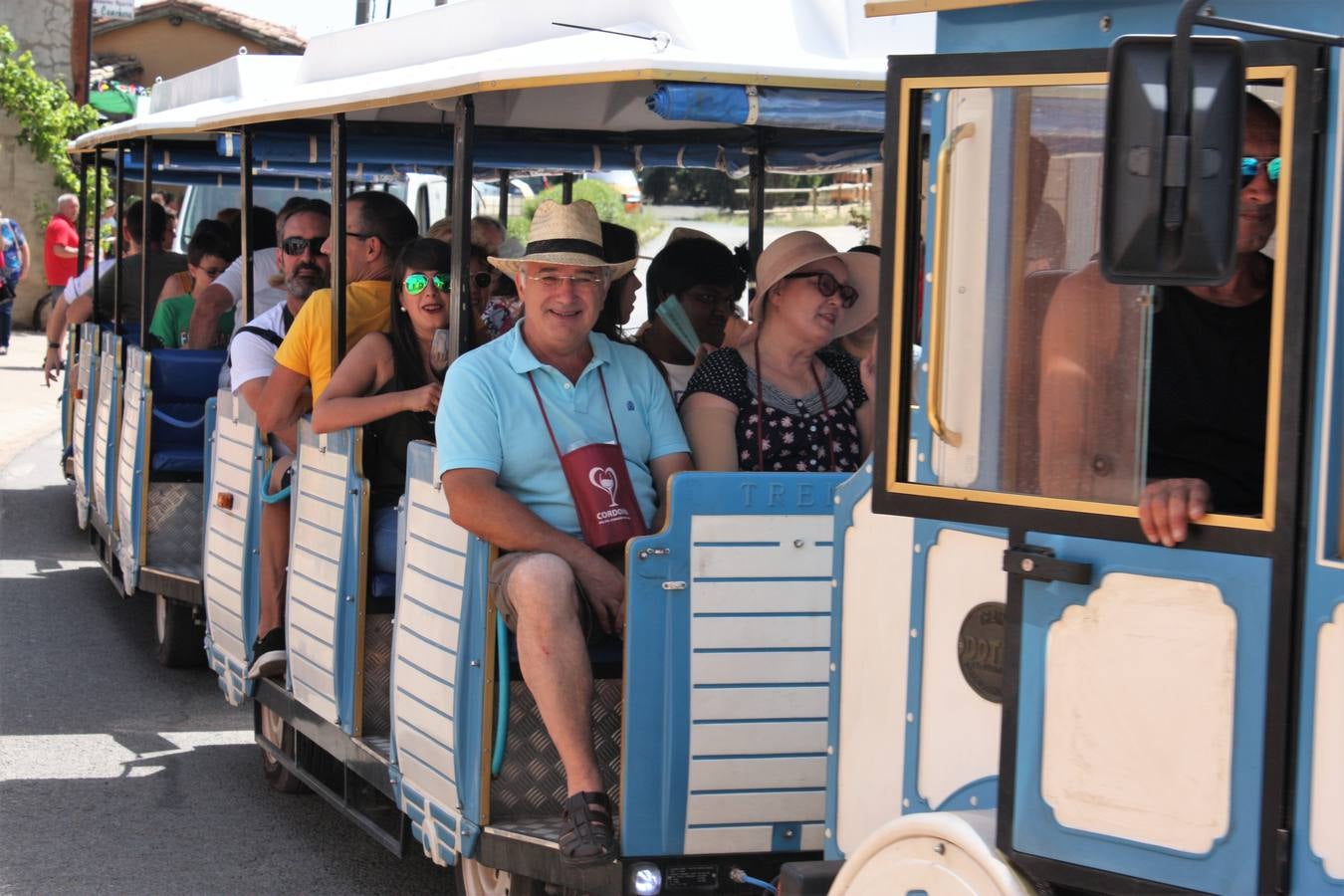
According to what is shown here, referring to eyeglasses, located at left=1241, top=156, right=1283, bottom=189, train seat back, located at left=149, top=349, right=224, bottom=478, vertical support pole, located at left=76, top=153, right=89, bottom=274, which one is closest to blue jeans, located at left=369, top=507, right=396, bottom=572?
train seat back, located at left=149, top=349, right=224, bottom=478

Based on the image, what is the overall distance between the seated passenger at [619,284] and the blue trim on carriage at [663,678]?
1337 millimetres

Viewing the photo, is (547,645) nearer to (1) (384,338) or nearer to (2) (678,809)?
(2) (678,809)

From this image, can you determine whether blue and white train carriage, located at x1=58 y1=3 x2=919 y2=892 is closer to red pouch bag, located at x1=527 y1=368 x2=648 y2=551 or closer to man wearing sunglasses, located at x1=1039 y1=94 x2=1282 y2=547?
red pouch bag, located at x1=527 y1=368 x2=648 y2=551

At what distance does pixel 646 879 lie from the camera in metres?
4.04

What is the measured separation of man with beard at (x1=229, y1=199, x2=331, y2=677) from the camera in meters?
6.29

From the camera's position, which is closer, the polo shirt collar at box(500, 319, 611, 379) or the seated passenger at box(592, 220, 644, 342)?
the polo shirt collar at box(500, 319, 611, 379)

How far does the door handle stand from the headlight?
60.4 inches

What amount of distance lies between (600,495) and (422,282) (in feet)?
4.46

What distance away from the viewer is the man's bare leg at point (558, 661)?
409cm

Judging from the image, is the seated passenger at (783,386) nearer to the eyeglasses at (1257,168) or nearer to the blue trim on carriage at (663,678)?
the blue trim on carriage at (663,678)

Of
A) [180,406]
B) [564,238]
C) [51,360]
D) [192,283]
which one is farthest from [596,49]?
[51,360]

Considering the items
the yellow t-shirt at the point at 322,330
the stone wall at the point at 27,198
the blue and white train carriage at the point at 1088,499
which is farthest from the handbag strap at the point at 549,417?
the stone wall at the point at 27,198

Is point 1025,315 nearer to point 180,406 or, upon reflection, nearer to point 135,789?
point 135,789

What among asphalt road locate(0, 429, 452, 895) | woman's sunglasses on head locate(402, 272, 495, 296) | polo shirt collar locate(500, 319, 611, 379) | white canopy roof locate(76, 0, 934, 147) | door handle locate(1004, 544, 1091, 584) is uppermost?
white canopy roof locate(76, 0, 934, 147)
